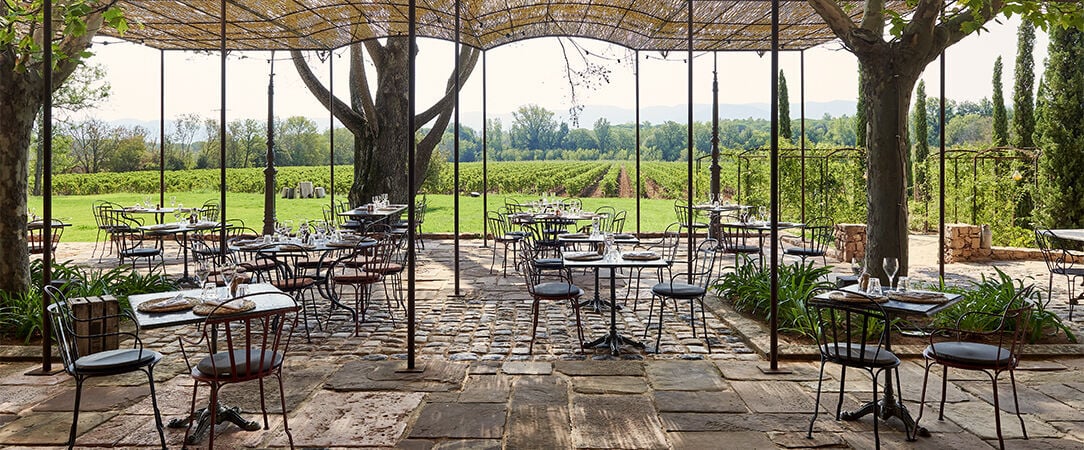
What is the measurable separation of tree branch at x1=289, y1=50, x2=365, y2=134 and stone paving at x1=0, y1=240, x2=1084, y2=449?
7.45m

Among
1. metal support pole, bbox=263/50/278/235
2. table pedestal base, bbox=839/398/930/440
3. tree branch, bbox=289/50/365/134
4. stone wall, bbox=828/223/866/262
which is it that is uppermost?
tree branch, bbox=289/50/365/134

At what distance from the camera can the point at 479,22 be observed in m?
8.32

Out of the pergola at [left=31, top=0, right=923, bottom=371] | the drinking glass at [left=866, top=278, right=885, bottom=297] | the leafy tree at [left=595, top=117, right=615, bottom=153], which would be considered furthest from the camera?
the leafy tree at [left=595, top=117, right=615, bottom=153]

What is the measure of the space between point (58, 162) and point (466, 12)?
105ft

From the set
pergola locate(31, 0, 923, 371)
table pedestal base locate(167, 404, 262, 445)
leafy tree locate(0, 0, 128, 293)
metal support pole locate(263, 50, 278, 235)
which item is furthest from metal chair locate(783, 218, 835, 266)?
metal support pole locate(263, 50, 278, 235)

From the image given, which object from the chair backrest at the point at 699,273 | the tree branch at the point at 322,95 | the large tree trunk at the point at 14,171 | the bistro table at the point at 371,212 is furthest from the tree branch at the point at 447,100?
the large tree trunk at the point at 14,171

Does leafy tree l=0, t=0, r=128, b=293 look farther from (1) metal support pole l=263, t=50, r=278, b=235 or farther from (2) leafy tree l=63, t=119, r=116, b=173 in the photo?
(2) leafy tree l=63, t=119, r=116, b=173

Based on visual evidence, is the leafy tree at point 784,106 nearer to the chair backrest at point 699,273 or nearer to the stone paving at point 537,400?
the chair backrest at point 699,273

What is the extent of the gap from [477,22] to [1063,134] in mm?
10760

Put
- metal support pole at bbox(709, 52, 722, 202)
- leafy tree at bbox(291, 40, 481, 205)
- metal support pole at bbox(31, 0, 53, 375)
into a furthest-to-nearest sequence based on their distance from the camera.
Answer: leafy tree at bbox(291, 40, 481, 205) < metal support pole at bbox(709, 52, 722, 202) < metal support pole at bbox(31, 0, 53, 375)

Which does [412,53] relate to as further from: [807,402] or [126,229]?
[126,229]

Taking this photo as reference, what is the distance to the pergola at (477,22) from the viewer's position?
7.48m

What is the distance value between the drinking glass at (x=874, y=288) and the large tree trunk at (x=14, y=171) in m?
6.59

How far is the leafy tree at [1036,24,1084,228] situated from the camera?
38.3 ft
